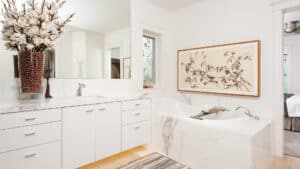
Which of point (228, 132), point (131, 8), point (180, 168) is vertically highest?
point (131, 8)

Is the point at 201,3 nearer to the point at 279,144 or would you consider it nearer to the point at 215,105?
the point at 215,105

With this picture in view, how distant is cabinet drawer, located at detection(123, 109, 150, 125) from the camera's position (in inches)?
96.3

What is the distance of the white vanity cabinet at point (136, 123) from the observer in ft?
7.99

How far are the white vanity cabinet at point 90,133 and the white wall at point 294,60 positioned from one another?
20.4ft

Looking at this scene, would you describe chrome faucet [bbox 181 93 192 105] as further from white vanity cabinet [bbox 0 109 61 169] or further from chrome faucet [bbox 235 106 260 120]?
white vanity cabinet [bbox 0 109 61 169]

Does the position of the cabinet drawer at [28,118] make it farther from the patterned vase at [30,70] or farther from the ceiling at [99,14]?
the ceiling at [99,14]

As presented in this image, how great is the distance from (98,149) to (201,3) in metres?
3.11

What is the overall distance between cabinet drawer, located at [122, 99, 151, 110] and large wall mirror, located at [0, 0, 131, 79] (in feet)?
2.03

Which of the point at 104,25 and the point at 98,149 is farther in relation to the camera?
the point at 104,25

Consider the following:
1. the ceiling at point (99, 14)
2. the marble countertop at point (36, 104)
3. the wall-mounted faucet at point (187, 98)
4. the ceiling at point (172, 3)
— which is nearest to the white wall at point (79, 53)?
the ceiling at point (99, 14)

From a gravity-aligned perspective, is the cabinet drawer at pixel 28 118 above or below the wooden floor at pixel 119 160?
above

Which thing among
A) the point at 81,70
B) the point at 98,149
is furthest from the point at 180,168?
the point at 81,70

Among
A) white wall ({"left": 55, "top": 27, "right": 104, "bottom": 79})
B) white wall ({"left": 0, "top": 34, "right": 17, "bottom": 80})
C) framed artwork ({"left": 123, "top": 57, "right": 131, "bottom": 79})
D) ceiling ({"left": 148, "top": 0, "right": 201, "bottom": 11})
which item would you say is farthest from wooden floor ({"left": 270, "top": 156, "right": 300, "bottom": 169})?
white wall ({"left": 0, "top": 34, "right": 17, "bottom": 80})

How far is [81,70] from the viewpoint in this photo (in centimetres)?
249
